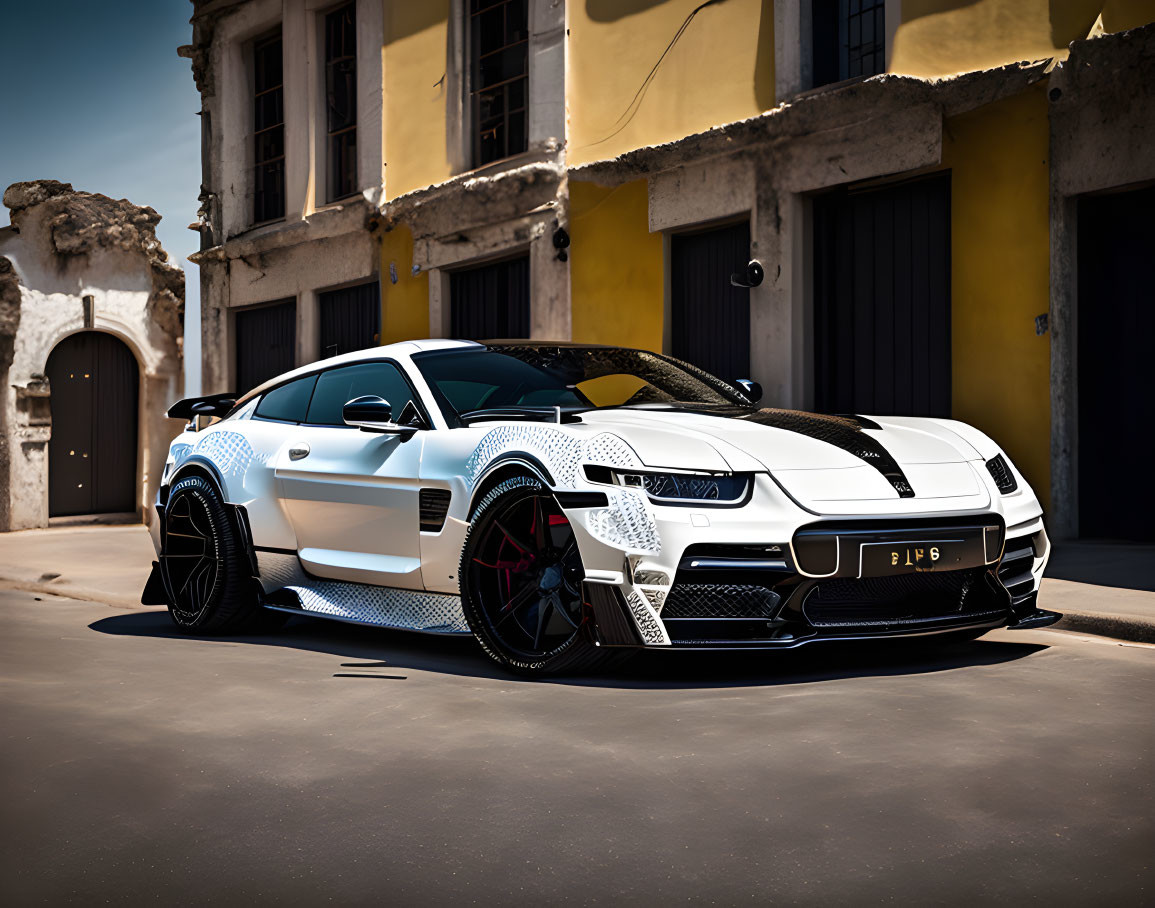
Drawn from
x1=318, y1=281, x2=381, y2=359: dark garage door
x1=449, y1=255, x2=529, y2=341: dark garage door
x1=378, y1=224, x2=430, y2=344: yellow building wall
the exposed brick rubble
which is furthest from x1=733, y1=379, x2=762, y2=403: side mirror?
the exposed brick rubble

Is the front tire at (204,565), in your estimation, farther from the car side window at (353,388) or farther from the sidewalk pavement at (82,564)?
the sidewalk pavement at (82,564)

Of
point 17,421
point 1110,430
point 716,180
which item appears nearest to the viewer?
point 1110,430

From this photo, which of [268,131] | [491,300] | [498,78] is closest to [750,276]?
[491,300]

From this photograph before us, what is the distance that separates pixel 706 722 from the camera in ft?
14.8

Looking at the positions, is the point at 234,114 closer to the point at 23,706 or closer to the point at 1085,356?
the point at 1085,356

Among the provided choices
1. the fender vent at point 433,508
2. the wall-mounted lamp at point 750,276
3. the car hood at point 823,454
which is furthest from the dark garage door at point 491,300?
the car hood at point 823,454

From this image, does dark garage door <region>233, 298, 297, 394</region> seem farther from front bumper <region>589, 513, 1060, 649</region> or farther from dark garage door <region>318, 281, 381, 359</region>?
front bumper <region>589, 513, 1060, 649</region>

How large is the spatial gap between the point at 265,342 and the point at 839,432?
1477 cm

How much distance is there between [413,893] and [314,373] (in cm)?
473

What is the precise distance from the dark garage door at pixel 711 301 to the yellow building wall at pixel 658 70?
102 cm

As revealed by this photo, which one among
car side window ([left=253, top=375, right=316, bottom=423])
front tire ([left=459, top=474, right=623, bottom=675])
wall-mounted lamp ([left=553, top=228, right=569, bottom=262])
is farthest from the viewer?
wall-mounted lamp ([left=553, top=228, right=569, bottom=262])

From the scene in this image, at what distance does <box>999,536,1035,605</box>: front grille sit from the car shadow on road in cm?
31

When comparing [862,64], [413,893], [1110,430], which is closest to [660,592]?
[413,893]

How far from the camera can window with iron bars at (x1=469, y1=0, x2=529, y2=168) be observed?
49.9ft
